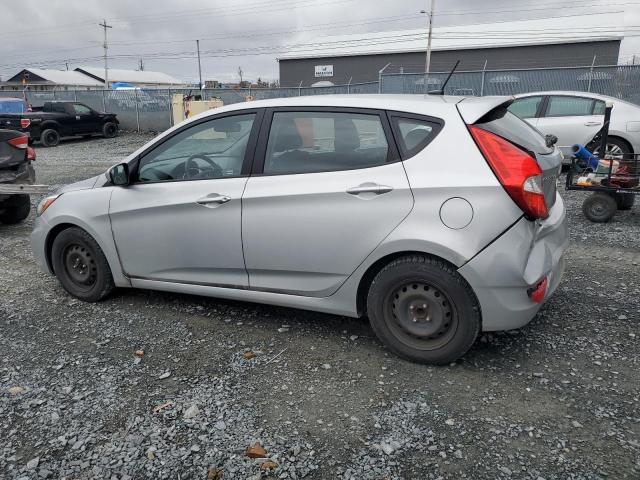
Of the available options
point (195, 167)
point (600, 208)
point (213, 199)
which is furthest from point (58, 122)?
point (600, 208)

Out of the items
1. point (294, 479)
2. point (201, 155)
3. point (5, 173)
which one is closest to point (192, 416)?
point (294, 479)

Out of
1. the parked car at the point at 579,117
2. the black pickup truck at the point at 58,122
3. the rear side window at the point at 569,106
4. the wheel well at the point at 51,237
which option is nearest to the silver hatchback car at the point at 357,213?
the wheel well at the point at 51,237

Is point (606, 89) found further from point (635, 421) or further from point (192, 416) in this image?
point (192, 416)

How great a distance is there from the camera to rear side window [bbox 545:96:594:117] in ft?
31.8

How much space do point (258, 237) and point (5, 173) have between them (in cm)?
497

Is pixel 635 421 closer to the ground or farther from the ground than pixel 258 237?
closer to the ground

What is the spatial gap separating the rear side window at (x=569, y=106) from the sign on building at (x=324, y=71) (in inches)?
1428

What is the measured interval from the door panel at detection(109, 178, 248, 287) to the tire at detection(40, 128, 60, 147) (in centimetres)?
1783

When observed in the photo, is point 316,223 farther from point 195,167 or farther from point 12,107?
point 12,107

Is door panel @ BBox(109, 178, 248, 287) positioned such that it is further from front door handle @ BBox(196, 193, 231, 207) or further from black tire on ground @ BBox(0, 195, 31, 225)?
black tire on ground @ BBox(0, 195, 31, 225)

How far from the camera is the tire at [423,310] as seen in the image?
9.87ft

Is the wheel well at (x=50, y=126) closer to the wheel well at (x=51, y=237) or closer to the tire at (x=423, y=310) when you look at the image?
the wheel well at (x=51, y=237)

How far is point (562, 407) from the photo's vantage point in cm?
282

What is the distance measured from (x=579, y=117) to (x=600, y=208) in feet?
12.6
